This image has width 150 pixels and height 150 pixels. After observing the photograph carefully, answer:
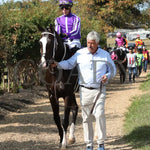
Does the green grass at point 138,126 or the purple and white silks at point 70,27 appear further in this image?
the purple and white silks at point 70,27

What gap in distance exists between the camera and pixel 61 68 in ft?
23.0

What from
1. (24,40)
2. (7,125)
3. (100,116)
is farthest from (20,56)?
(100,116)

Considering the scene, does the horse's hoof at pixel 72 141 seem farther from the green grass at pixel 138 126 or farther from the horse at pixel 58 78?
the green grass at pixel 138 126

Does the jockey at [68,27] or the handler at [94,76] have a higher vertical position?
the jockey at [68,27]

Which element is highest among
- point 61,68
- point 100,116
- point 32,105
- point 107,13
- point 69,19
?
point 107,13

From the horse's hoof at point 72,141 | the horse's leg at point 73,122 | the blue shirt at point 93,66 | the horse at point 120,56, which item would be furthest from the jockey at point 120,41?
the blue shirt at point 93,66

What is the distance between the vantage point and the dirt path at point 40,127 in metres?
7.42

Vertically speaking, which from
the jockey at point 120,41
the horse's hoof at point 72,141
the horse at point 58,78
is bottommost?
the horse's hoof at point 72,141

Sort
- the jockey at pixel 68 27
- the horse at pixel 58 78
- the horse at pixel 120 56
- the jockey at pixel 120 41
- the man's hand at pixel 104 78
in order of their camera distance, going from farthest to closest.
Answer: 1. the jockey at pixel 120 41
2. the horse at pixel 120 56
3. the jockey at pixel 68 27
4. the horse at pixel 58 78
5. the man's hand at pixel 104 78

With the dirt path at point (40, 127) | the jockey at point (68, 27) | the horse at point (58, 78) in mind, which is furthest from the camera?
the jockey at point (68, 27)

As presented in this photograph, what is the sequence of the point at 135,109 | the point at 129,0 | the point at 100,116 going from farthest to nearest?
the point at 129,0, the point at 135,109, the point at 100,116

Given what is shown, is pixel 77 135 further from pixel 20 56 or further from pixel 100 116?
pixel 20 56

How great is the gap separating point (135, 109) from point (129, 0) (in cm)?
2298

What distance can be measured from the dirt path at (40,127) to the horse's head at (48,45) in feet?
6.14
